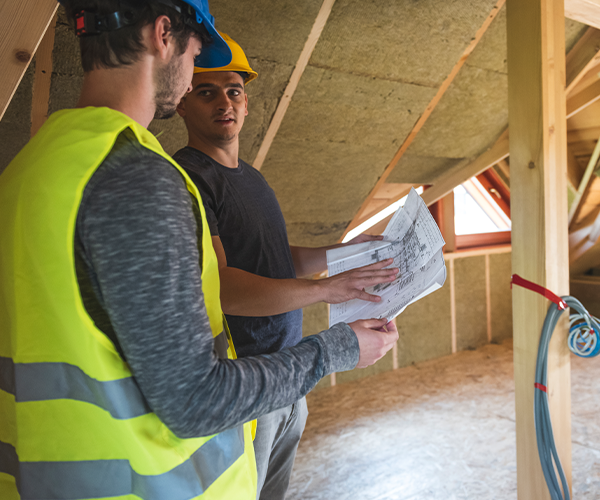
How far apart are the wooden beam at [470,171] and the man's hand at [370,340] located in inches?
91.9

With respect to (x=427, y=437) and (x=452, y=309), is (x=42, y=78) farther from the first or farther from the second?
(x=452, y=309)

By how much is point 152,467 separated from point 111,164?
40 cm

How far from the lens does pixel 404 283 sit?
972 millimetres

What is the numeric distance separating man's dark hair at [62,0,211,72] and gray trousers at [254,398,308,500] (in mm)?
940

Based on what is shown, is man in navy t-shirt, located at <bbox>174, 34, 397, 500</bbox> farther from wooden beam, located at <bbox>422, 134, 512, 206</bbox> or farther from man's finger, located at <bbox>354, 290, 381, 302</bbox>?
wooden beam, located at <bbox>422, 134, 512, 206</bbox>

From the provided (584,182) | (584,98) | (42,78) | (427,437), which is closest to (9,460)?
(42,78)

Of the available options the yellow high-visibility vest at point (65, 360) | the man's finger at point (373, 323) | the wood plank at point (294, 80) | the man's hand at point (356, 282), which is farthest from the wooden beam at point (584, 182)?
the yellow high-visibility vest at point (65, 360)

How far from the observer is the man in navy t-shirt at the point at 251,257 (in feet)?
3.48

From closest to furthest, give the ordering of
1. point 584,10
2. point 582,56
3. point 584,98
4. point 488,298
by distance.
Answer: point 584,10 < point 582,56 < point 584,98 < point 488,298

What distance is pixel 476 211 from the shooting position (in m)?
4.93

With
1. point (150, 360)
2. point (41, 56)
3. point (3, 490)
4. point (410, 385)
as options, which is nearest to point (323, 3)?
point (41, 56)

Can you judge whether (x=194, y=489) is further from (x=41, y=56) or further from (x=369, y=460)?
(x=369, y=460)

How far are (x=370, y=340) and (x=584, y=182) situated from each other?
393cm

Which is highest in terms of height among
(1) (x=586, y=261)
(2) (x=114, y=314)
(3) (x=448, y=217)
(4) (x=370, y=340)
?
(3) (x=448, y=217)
